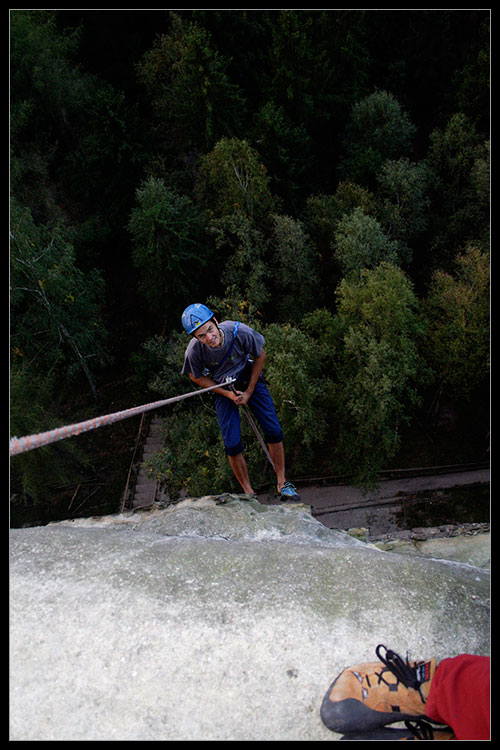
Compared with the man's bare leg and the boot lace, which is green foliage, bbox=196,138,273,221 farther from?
the boot lace

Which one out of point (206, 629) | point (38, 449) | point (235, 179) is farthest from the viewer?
point (235, 179)

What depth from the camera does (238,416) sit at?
24.8 feet

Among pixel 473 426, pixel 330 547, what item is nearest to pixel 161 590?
pixel 330 547

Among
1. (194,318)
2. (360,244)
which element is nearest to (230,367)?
(194,318)

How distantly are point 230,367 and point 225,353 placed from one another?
11.4 inches

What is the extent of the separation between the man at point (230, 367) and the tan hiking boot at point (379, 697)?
4.05 m

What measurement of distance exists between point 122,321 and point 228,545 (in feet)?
85.5

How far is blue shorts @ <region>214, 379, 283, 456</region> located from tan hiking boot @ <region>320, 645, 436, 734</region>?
4166 mm

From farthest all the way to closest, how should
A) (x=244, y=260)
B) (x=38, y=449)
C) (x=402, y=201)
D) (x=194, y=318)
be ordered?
(x=402, y=201) < (x=244, y=260) < (x=38, y=449) < (x=194, y=318)

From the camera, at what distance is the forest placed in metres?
19.7

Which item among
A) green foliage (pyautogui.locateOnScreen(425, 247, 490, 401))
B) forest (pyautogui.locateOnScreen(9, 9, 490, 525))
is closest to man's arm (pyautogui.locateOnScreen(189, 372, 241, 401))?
forest (pyautogui.locateOnScreen(9, 9, 490, 525))

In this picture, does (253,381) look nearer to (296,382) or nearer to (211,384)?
(211,384)

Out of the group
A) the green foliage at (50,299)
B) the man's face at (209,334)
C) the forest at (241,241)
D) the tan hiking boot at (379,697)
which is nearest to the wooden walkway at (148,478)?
the forest at (241,241)

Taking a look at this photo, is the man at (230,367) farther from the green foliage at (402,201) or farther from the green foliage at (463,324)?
the green foliage at (402,201)
